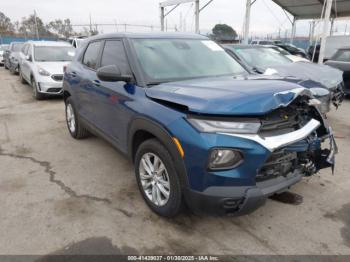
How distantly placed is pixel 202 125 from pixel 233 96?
353 mm

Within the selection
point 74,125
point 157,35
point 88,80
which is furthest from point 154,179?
point 74,125

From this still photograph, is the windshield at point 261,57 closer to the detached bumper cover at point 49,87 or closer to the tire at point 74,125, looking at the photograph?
the tire at point 74,125

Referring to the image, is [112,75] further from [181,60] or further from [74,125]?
[74,125]

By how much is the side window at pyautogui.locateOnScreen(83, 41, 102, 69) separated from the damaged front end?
2733mm

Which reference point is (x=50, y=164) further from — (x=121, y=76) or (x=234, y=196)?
(x=234, y=196)

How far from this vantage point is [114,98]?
345 cm

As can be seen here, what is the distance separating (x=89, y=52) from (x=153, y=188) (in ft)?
8.64

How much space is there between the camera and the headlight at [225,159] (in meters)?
2.29

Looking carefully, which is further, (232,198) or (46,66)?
(46,66)

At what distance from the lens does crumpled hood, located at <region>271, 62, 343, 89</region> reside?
19.7 ft

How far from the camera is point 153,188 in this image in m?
3.02

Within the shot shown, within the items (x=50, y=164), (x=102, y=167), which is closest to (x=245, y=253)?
(x=102, y=167)

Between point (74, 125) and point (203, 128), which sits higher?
point (203, 128)

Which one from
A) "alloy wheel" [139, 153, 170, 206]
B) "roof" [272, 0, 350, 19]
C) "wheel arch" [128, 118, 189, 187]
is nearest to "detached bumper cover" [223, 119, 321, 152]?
"wheel arch" [128, 118, 189, 187]
